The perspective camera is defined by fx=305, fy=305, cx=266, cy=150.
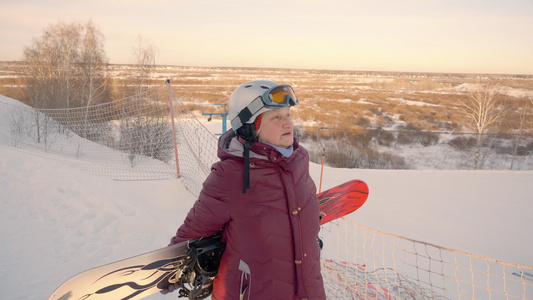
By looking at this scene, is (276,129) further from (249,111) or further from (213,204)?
(213,204)

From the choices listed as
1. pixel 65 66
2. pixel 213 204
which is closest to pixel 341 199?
pixel 213 204

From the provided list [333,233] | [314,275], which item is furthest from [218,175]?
[333,233]

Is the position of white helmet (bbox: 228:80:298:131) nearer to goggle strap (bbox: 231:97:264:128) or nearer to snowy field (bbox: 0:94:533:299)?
goggle strap (bbox: 231:97:264:128)

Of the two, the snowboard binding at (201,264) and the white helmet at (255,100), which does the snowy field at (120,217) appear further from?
the white helmet at (255,100)

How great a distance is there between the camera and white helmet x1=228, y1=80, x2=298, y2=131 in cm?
132

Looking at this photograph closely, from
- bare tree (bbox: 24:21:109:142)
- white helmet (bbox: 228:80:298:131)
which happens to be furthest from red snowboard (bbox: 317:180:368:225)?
bare tree (bbox: 24:21:109:142)

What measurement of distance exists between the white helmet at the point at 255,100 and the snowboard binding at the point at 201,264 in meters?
0.51

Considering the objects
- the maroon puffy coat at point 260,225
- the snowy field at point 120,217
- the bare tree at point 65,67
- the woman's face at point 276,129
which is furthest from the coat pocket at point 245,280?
the bare tree at point 65,67

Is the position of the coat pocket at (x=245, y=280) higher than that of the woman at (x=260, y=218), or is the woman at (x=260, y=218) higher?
the woman at (x=260, y=218)

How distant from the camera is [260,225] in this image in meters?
1.18

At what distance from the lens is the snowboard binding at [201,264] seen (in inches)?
51.5

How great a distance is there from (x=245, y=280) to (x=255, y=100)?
0.75 m

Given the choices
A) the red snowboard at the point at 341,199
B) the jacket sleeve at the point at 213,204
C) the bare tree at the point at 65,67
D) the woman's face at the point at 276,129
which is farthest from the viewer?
the bare tree at the point at 65,67

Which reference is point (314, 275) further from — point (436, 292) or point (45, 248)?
point (436, 292)
